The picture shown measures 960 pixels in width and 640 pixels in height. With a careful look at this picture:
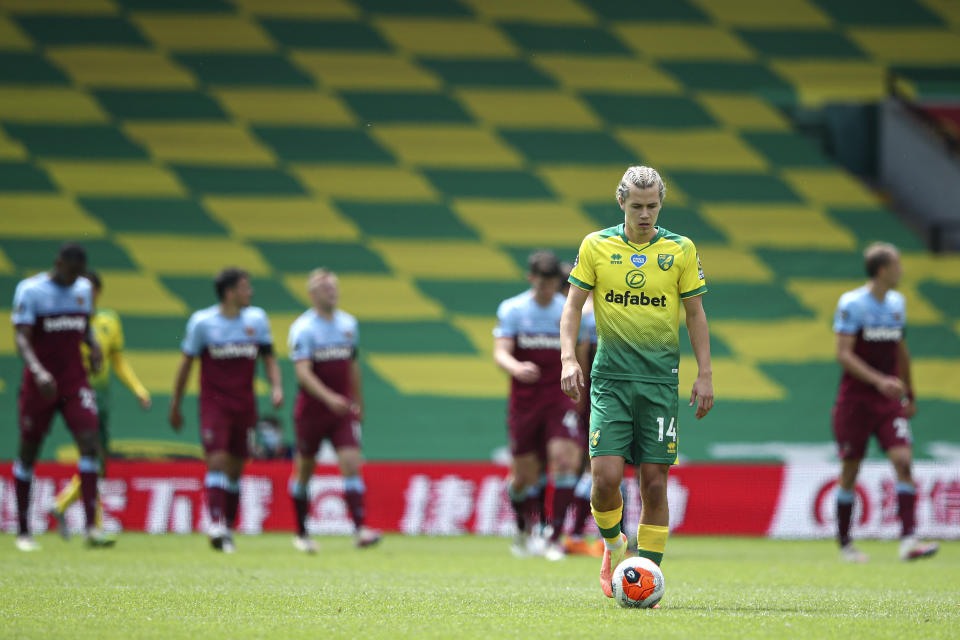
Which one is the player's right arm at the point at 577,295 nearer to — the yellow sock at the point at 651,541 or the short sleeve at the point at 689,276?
the short sleeve at the point at 689,276

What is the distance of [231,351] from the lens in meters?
10.8

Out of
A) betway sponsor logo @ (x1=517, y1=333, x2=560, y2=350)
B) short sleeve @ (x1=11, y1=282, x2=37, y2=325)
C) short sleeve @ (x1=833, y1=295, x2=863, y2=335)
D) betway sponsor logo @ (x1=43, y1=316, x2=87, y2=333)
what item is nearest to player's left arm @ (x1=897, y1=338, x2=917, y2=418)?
short sleeve @ (x1=833, y1=295, x2=863, y2=335)

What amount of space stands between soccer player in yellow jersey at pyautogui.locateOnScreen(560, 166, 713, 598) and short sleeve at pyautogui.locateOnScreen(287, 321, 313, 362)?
195 inches

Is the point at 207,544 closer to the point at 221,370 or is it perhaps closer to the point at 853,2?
the point at 221,370

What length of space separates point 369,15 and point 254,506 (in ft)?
29.7

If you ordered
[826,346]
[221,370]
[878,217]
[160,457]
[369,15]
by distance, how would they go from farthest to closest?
1. [369,15]
2. [878,217]
3. [826,346]
4. [160,457]
5. [221,370]

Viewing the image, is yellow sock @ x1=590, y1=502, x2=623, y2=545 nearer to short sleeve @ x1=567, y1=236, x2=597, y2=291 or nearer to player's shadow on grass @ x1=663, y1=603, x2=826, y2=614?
player's shadow on grass @ x1=663, y1=603, x2=826, y2=614

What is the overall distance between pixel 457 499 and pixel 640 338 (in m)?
7.24

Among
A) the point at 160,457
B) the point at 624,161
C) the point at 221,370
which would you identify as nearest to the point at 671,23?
the point at 624,161

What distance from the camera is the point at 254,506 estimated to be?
13305 millimetres

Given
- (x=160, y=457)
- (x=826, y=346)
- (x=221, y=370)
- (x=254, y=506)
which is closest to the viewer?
(x=221, y=370)

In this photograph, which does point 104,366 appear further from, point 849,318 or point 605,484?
point 605,484

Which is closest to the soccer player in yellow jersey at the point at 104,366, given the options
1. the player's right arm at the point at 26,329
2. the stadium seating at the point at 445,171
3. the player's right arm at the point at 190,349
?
the player's right arm at the point at 190,349

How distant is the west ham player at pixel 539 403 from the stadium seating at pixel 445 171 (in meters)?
5.54
